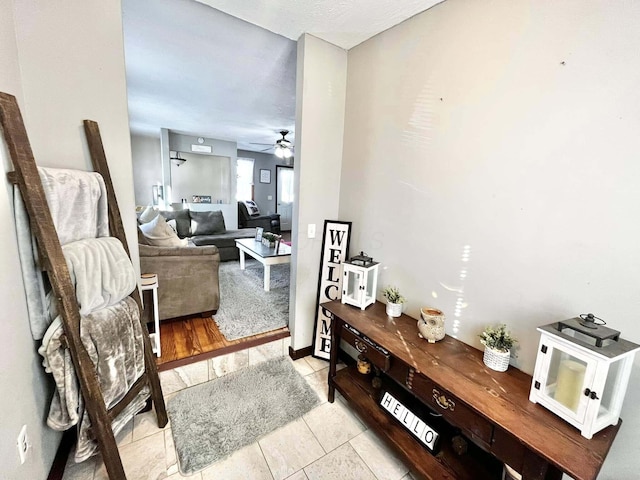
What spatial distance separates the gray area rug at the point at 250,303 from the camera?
2385mm

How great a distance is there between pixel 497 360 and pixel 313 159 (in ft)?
5.51

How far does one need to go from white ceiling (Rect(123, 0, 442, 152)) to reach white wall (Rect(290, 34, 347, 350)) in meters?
0.16

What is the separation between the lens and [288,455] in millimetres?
1458

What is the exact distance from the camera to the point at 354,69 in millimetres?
2004

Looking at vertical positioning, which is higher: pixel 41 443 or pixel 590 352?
pixel 590 352

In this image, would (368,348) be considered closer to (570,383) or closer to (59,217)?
(570,383)

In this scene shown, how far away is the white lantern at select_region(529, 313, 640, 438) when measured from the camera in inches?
33.2

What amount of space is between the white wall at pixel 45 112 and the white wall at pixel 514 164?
1.57 metres

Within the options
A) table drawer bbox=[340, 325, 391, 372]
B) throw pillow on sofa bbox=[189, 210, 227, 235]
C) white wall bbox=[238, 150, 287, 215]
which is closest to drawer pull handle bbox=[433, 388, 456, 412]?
table drawer bbox=[340, 325, 391, 372]

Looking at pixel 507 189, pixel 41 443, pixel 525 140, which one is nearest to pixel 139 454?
pixel 41 443

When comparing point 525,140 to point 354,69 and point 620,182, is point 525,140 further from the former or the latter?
point 354,69

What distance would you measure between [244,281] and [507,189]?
3.12 metres

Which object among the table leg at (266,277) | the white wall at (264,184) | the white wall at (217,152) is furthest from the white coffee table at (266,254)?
the white wall at (264,184)

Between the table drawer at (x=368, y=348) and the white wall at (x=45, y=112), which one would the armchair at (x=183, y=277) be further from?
the table drawer at (x=368, y=348)
